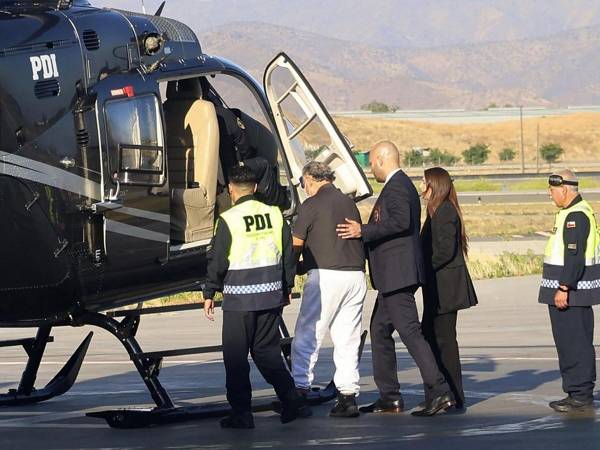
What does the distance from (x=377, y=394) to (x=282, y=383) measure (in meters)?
1.94

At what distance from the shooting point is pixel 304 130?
1249 cm

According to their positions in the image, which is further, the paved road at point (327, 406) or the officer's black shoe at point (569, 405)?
the officer's black shoe at point (569, 405)

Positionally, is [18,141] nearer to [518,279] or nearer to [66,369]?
[66,369]

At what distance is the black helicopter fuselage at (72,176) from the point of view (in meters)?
10.2

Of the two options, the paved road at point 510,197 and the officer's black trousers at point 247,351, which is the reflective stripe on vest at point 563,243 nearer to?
the officer's black trousers at point 247,351

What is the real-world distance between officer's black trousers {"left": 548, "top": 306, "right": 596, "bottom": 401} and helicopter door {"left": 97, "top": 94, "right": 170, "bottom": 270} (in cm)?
330

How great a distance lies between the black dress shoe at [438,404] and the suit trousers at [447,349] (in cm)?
42

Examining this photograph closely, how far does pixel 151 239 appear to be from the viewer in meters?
11.1

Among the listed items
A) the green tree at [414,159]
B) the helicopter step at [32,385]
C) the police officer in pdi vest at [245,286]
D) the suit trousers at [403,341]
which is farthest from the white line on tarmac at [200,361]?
the green tree at [414,159]

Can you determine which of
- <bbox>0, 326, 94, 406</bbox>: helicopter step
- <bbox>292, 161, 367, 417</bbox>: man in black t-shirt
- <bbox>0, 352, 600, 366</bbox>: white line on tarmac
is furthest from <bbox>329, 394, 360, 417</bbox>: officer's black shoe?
<bbox>0, 352, 600, 366</bbox>: white line on tarmac

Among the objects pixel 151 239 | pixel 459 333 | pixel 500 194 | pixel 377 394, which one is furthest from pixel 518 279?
pixel 500 194

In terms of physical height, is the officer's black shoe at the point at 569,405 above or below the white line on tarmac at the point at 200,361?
above

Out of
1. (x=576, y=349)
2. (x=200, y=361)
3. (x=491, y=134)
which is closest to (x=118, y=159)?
(x=576, y=349)

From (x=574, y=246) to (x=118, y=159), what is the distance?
3.65 metres
